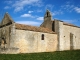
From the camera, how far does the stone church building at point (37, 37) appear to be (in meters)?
31.2

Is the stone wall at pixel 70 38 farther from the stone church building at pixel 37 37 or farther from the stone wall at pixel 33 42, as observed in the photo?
the stone wall at pixel 33 42

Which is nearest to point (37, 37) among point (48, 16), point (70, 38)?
point (48, 16)

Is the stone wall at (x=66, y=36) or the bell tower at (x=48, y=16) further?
the bell tower at (x=48, y=16)

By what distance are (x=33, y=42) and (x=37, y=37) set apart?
1623mm

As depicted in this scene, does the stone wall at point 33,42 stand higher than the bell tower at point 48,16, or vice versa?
the bell tower at point 48,16

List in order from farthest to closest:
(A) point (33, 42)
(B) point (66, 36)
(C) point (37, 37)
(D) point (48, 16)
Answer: (D) point (48, 16)
(B) point (66, 36)
(C) point (37, 37)
(A) point (33, 42)

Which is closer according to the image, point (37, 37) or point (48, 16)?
point (37, 37)

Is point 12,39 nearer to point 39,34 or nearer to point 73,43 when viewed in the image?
point 39,34

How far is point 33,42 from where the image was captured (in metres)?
33.8

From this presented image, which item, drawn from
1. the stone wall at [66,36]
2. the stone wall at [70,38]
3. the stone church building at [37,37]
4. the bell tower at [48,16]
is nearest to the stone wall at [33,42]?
the stone church building at [37,37]

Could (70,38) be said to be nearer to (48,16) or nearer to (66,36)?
(66,36)

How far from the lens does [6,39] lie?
3291 centimetres

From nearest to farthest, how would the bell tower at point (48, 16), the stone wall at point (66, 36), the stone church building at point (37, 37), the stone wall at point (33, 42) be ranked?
1. the stone church building at point (37, 37)
2. the stone wall at point (33, 42)
3. the stone wall at point (66, 36)
4. the bell tower at point (48, 16)

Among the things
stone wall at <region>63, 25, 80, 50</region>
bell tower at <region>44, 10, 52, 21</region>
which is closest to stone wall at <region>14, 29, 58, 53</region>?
stone wall at <region>63, 25, 80, 50</region>
